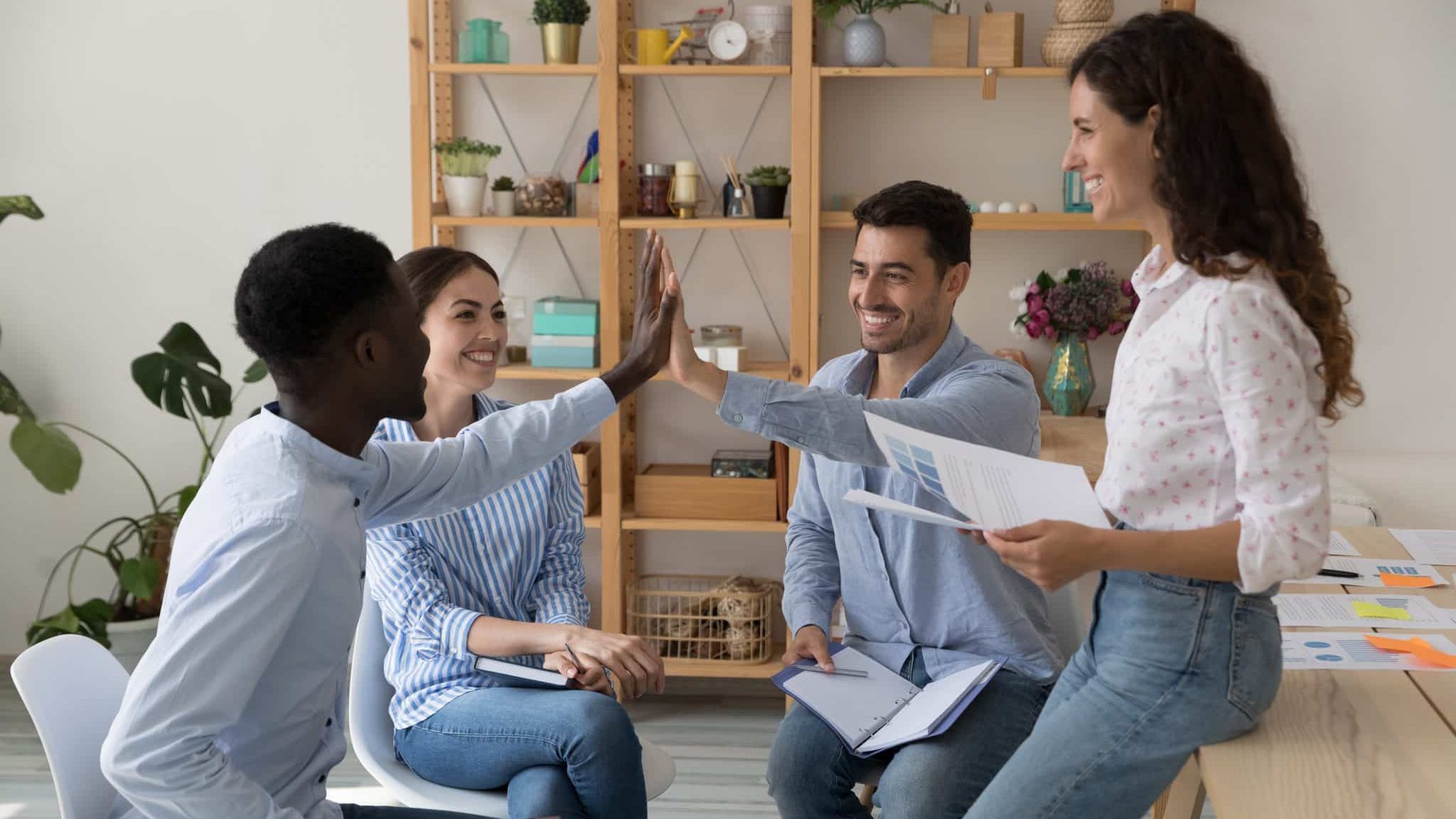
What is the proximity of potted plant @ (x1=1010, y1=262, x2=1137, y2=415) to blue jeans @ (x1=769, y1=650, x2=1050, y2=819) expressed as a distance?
1.66m

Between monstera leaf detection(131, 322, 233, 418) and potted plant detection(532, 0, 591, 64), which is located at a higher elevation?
potted plant detection(532, 0, 591, 64)

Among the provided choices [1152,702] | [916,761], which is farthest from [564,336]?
[1152,702]

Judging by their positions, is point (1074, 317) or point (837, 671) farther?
point (1074, 317)

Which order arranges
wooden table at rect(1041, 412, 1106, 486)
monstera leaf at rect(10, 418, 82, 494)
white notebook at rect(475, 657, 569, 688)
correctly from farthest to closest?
monstera leaf at rect(10, 418, 82, 494)
wooden table at rect(1041, 412, 1106, 486)
white notebook at rect(475, 657, 569, 688)

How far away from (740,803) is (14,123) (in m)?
2.80

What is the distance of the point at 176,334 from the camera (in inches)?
135

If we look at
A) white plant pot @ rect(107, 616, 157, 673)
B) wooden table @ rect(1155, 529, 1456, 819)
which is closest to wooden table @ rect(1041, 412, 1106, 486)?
wooden table @ rect(1155, 529, 1456, 819)

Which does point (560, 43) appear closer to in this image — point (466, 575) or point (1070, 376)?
point (1070, 376)

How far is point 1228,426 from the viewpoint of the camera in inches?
48.0

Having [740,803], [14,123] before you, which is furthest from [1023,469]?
A: [14,123]

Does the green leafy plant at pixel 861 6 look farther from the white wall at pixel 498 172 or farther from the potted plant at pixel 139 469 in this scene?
the potted plant at pixel 139 469

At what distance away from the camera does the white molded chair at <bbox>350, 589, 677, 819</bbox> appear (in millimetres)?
1909

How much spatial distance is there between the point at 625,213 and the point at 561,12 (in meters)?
0.55

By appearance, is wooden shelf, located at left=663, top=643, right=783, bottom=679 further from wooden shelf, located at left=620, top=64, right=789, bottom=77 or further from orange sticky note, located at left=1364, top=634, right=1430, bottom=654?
orange sticky note, located at left=1364, top=634, right=1430, bottom=654
